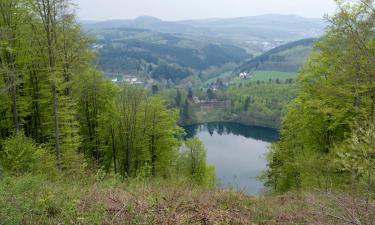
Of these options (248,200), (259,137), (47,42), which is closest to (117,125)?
(47,42)

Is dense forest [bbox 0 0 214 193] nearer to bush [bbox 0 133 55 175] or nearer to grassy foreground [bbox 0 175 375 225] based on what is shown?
bush [bbox 0 133 55 175]

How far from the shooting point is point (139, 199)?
816cm

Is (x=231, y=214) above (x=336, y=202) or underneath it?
underneath

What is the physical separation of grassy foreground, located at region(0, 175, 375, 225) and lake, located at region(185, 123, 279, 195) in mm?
23479

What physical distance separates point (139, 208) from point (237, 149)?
7029 centimetres

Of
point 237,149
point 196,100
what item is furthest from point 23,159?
point 196,100

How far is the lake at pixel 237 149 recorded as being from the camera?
5123 cm

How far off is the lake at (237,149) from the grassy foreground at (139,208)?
77.0 feet

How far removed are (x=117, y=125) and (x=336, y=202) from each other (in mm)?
21674

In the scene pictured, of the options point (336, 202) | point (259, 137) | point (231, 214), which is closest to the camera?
point (336, 202)

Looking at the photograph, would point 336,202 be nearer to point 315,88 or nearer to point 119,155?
point 315,88

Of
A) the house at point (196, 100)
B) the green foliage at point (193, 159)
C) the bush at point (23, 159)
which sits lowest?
the house at point (196, 100)

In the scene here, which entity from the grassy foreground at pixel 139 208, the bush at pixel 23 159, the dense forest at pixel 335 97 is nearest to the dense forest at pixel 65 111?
the bush at pixel 23 159

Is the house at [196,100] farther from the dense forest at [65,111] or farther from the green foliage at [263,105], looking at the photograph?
the dense forest at [65,111]
